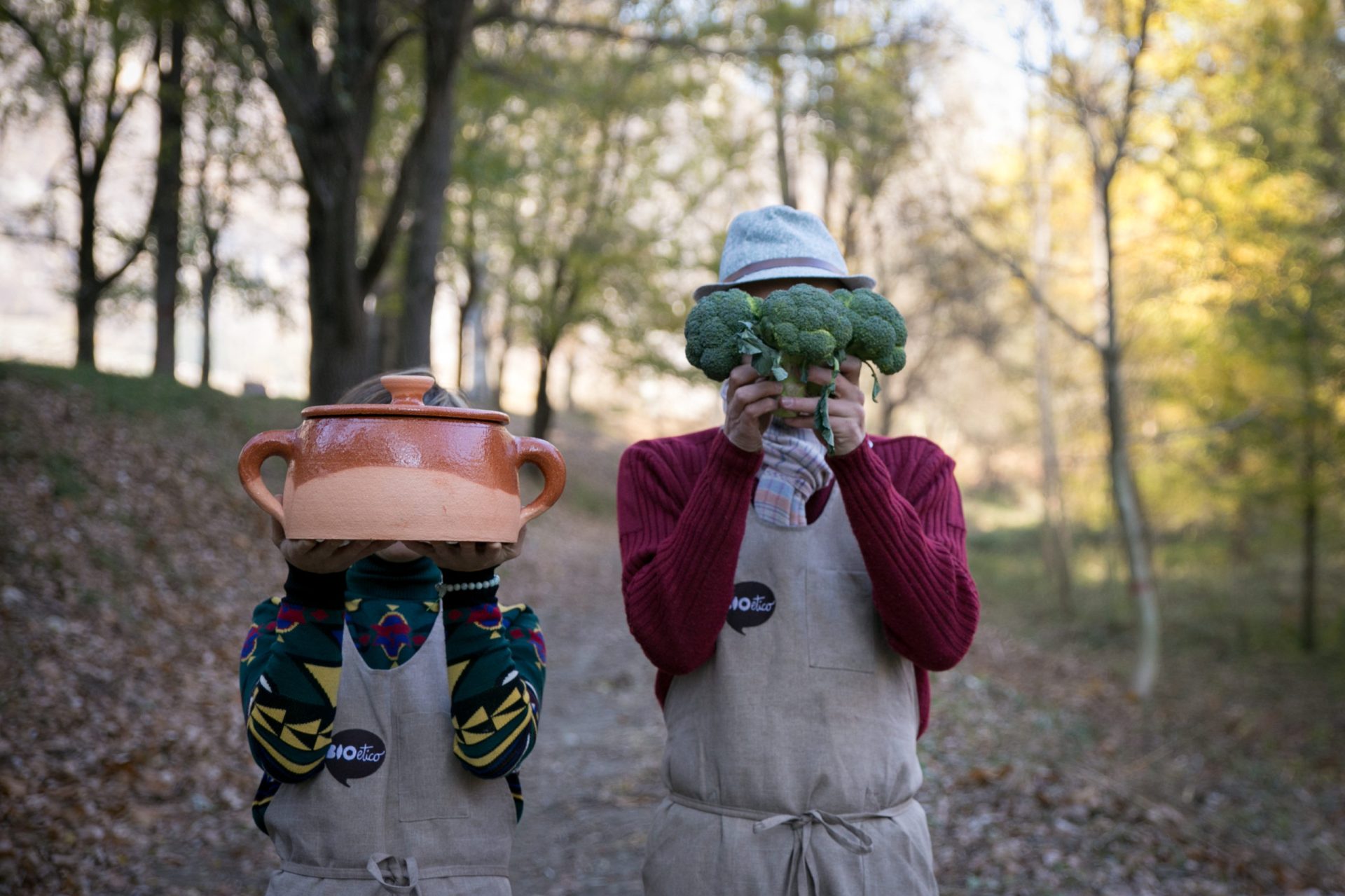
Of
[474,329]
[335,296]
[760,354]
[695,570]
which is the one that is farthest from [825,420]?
[474,329]

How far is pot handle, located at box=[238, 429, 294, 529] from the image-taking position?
1.81 meters

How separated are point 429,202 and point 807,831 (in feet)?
23.8

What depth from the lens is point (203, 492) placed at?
9.95 meters

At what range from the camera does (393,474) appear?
1752mm

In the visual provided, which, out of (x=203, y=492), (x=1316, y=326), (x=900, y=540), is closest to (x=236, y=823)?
(x=900, y=540)

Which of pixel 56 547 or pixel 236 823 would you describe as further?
pixel 56 547

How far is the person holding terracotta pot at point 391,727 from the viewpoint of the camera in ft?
6.26

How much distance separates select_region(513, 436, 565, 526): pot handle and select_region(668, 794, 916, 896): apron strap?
2.54 feet

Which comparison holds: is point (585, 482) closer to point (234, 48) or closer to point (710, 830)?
point (234, 48)

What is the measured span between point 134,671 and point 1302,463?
12493mm

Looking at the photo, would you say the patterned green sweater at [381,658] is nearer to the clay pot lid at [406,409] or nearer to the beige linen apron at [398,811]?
the beige linen apron at [398,811]

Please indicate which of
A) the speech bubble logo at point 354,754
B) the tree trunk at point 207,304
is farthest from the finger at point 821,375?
the tree trunk at point 207,304

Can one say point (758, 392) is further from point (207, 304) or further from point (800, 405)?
point (207, 304)

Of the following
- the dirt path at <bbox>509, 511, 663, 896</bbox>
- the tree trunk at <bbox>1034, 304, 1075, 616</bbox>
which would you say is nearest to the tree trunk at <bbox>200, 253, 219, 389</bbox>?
the dirt path at <bbox>509, 511, 663, 896</bbox>
